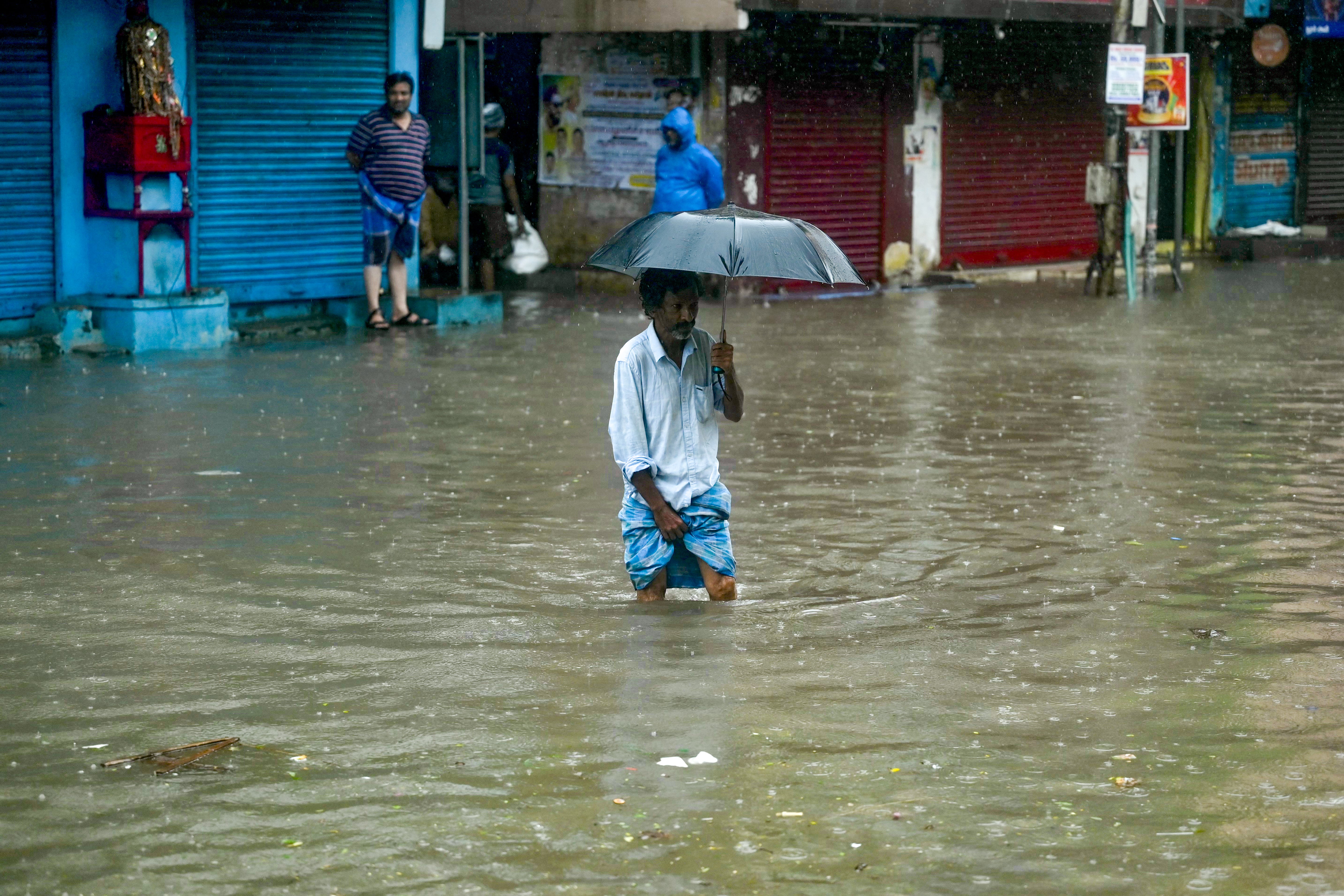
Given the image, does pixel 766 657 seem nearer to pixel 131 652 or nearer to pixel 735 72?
pixel 131 652

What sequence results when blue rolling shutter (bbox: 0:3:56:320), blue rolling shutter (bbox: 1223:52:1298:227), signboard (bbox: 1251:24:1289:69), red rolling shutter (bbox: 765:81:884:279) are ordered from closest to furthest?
blue rolling shutter (bbox: 0:3:56:320), red rolling shutter (bbox: 765:81:884:279), signboard (bbox: 1251:24:1289:69), blue rolling shutter (bbox: 1223:52:1298:227)

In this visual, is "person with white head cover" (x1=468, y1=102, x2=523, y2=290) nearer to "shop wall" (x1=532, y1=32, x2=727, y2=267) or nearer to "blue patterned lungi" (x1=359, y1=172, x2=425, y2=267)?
"shop wall" (x1=532, y1=32, x2=727, y2=267)

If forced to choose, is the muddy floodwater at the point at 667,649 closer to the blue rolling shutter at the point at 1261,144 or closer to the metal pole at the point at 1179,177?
the metal pole at the point at 1179,177

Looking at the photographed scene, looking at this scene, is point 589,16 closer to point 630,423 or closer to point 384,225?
point 384,225

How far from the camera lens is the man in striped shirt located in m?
14.7

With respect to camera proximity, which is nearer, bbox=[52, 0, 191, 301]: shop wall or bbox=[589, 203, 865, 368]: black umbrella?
bbox=[589, 203, 865, 368]: black umbrella

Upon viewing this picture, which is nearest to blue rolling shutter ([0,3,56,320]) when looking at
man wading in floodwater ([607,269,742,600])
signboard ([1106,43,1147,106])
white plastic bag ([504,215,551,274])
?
white plastic bag ([504,215,551,274])

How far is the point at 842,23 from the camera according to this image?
19.1m

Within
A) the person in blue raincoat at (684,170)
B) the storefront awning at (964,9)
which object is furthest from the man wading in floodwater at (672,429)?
the storefront awning at (964,9)

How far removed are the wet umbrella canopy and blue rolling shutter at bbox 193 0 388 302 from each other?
9225 mm

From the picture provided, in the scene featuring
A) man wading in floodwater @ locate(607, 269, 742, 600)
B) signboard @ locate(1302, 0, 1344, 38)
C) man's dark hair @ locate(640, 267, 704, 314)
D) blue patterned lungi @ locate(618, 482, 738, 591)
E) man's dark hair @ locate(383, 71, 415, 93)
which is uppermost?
signboard @ locate(1302, 0, 1344, 38)

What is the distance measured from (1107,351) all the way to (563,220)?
752 centimetres

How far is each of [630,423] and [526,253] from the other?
13711 millimetres

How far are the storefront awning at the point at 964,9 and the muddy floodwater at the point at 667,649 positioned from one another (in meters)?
7.06
